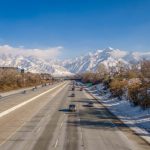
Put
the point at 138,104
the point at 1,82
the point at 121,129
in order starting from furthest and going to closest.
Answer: the point at 1,82 < the point at 138,104 < the point at 121,129

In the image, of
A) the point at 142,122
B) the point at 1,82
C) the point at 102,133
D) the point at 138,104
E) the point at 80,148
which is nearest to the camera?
the point at 80,148

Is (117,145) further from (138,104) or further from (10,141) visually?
(138,104)

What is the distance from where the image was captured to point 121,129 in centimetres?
3547

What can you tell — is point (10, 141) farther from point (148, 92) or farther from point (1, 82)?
point (1, 82)

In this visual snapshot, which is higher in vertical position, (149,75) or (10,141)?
(149,75)

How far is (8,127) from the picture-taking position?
3578cm

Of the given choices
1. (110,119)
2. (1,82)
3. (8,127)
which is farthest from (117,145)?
(1,82)

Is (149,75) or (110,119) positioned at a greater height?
(149,75)

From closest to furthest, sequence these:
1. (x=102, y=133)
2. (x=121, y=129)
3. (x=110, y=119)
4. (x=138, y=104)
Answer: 1. (x=102, y=133)
2. (x=121, y=129)
3. (x=110, y=119)
4. (x=138, y=104)

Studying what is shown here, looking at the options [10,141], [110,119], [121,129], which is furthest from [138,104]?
[10,141]

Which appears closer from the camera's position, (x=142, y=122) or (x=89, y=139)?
(x=89, y=139)

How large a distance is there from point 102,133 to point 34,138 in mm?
7045

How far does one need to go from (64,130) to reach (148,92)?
2743 cm

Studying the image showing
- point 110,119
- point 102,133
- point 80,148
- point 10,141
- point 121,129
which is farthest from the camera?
point 110,119
